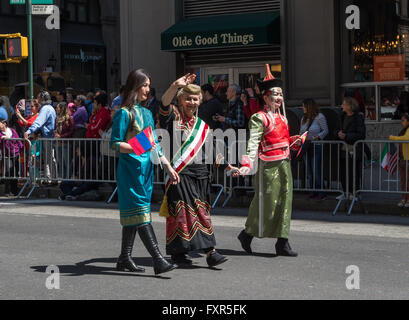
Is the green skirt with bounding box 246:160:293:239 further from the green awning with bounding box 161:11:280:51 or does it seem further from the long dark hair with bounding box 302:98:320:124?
the green awning with bounding box 161:11:280:51

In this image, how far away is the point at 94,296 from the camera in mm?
6422

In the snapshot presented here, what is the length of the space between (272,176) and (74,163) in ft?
22.0

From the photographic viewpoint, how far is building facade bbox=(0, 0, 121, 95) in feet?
127

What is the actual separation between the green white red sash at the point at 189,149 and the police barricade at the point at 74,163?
6109mm

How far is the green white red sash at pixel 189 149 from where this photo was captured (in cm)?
770

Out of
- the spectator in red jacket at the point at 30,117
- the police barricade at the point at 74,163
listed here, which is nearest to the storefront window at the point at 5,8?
the spectator in red jacket at the point at 30,117

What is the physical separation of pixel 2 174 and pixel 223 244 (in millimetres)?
7114

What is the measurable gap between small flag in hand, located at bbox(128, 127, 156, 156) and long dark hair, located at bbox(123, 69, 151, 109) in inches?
11.1

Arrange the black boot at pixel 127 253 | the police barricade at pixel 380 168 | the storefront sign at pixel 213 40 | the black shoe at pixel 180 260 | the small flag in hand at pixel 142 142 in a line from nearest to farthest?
the small flag in hand at pixel 142 142 < the black boot at pixel 127 253 < the black shoe at pixel 180 260 < the police barricade at pixel 380 168 < the storefront sign at pixel 213 40

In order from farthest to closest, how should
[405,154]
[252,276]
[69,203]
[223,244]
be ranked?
[69,203] → [405,154] → [223,244] → [252,276]

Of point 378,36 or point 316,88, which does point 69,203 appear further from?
point 378,36

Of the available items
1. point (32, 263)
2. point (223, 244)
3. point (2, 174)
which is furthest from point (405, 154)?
point (2, 174)

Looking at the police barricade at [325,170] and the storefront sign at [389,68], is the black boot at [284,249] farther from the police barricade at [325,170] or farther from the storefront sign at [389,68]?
the storefront sign at [389,68]

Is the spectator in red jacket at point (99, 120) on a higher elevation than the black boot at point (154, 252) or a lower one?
higher
